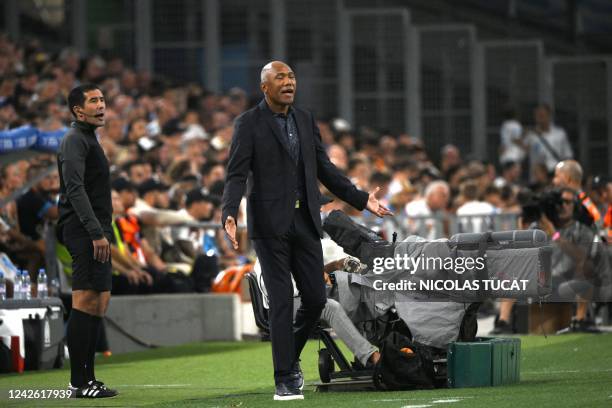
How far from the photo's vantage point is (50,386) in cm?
1238

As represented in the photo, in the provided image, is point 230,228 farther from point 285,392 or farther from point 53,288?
point 53,288

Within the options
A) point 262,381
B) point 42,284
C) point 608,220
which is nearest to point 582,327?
point 608,220

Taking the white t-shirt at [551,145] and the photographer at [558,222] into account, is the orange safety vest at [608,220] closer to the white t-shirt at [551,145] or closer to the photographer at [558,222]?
the photographer at [558,222]

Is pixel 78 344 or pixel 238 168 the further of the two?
pixel 78 344

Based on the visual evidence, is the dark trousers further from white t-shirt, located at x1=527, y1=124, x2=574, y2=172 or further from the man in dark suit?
white t-shirt, located at x1=527, y1=124, x2=574, y2=172

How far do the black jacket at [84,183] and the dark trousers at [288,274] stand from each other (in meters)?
1.31

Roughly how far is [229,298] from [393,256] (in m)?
6.63

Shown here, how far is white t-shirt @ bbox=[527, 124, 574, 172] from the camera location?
91.4 feet

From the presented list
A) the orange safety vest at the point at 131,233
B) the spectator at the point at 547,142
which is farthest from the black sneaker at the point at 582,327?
the spectator at the point at 547,142

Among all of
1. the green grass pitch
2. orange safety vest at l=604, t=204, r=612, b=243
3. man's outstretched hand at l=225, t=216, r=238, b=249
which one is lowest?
the green grass pitch

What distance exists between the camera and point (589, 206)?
17.4 meters

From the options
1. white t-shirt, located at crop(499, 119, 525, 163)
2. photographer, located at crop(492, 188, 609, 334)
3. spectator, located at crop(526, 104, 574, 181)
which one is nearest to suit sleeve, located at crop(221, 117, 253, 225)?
photographer, located at crop(492, 188, 609, 334)

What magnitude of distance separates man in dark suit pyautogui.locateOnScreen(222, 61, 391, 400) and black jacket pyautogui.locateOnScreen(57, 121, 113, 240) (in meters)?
1.12

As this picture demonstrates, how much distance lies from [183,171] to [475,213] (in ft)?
12.2
